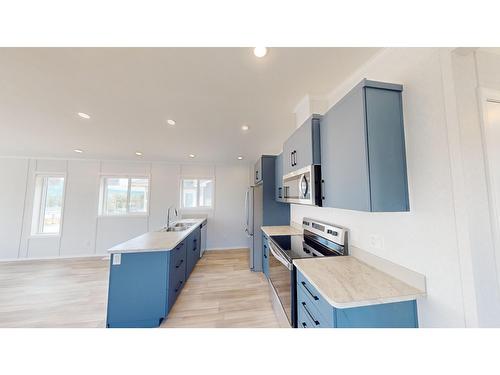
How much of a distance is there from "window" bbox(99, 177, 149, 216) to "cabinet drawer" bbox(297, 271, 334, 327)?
4778mm

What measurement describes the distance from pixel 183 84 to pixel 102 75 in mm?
682

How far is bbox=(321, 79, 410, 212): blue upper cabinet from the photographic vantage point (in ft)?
3.40

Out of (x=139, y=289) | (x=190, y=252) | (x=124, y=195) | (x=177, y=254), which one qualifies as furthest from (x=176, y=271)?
(x=124, y=195)

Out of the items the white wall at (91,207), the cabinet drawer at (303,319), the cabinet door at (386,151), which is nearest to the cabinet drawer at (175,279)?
the cabinet drawer at (303,319)

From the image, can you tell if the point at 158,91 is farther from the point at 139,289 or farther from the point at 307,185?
the point at 139,289

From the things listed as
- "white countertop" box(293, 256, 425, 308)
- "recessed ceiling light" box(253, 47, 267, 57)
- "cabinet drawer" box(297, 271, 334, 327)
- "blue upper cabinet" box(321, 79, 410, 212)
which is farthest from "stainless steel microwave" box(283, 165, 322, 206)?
"recessed ceiling light" box(253, 47, 267, 57)

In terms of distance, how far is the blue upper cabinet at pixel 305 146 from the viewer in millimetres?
1557

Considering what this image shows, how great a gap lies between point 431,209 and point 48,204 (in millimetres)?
7152

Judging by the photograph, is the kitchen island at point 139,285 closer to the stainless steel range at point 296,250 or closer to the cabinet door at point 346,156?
the stainless steel range at point 296,250

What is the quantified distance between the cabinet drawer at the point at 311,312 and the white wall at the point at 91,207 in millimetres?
3890

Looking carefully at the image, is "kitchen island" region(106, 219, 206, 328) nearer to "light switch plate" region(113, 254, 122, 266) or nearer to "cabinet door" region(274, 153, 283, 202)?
"light switch plate" region(113, 254, 122, 266)
